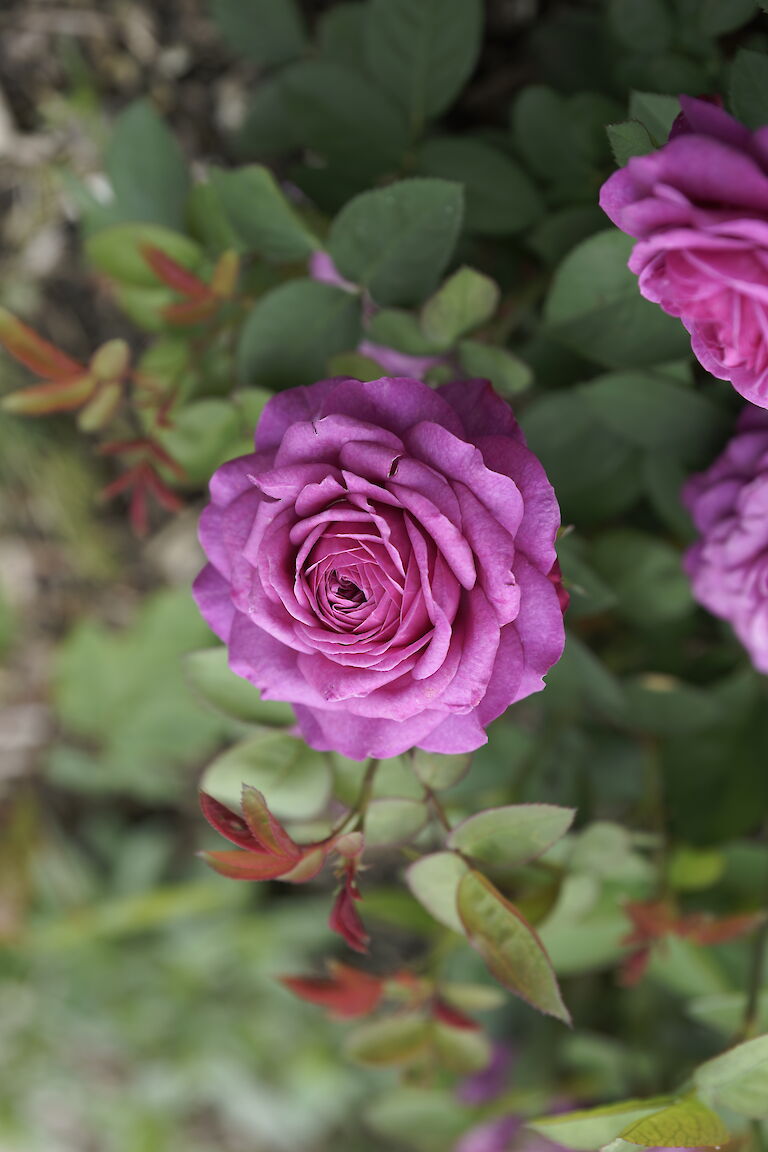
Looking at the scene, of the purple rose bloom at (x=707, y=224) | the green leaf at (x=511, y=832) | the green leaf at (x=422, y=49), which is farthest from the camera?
the green leaf at (x=422, y=49)

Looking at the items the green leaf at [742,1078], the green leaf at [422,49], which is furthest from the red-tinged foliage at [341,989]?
the green leaf at [422,49]

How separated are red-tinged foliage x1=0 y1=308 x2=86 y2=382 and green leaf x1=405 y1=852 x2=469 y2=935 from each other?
0.31 m

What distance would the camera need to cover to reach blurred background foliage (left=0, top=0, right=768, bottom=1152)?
0.50 metres

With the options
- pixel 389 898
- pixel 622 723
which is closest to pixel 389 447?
pixel 622 723

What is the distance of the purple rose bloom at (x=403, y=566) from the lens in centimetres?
32

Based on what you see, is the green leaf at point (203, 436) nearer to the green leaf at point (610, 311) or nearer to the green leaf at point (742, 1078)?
the green leaf at point (610, 311)

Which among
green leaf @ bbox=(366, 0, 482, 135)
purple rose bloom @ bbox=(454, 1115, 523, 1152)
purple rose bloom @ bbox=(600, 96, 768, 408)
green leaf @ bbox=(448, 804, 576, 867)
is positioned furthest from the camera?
purple rose bloom @ bbox=(454, 1115, 523, 1152)

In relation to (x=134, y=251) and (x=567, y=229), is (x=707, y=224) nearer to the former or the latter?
(x=567, y=229)

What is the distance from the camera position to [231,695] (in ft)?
1.59

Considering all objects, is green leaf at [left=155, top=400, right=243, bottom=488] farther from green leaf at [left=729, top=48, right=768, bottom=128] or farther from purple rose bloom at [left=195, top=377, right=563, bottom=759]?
green leaf at [left=729, top=48, right=768, bottom=128]

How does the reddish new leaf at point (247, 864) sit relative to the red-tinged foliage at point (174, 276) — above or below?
below

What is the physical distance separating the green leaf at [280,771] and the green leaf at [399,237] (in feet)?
0.77

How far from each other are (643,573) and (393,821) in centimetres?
23

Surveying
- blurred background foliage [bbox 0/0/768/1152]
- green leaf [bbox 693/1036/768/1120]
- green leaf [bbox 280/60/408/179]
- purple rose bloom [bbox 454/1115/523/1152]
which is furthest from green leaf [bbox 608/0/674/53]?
purple rose bloom [bbox 454/1115/523/1152]
